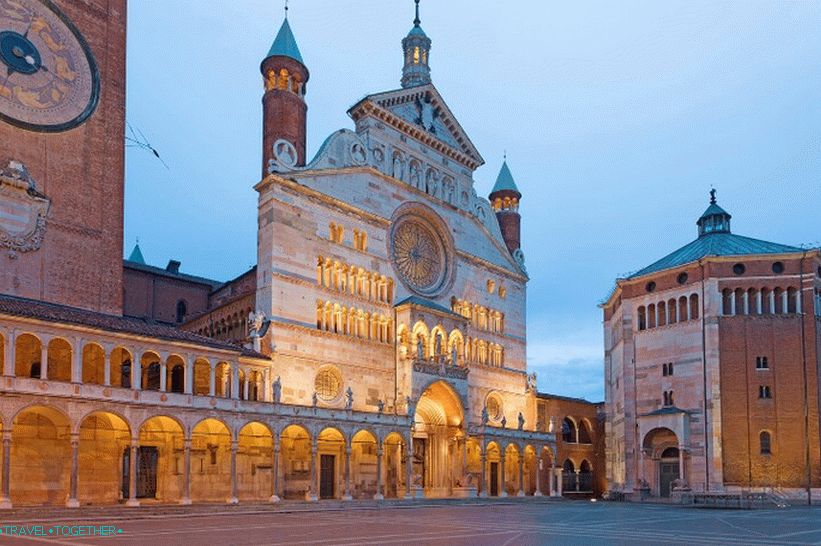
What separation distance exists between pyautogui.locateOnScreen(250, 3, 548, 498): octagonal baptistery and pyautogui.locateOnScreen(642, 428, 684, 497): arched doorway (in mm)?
8974

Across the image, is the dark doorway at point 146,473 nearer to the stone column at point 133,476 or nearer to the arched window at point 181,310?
the stone column at point 133,476

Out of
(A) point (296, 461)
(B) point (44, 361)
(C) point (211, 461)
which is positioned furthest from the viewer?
(A) point (296, 461)

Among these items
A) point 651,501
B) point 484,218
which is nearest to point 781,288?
point 651,501

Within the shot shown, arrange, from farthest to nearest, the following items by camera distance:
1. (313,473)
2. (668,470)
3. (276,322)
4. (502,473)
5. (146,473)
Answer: (668,470), (502,473), (276,322), (313,473), (146,473)

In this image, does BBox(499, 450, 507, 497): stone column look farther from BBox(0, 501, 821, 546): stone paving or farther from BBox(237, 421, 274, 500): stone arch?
BBox(0, 501, 821, 546): stone paving

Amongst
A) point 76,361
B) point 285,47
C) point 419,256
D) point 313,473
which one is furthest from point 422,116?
point 76,361

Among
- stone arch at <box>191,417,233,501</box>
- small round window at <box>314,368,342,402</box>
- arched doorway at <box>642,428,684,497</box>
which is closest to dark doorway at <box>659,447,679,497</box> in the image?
arched doorway at <box>642,428,684,497</box>

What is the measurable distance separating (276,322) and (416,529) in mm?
20710

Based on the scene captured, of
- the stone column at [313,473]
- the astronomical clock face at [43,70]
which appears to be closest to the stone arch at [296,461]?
the stone column at [313,473]

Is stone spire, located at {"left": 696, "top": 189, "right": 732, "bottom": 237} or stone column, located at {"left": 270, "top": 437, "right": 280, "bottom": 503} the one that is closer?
stone column, located at {"left": 270, "top": 437, "right": 280, "bottom": 503}

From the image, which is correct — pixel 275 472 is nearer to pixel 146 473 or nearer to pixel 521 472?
pixel 146 473

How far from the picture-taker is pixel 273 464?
40156 mm

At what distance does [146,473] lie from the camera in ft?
130

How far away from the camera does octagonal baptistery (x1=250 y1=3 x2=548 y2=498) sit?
4562 cm
